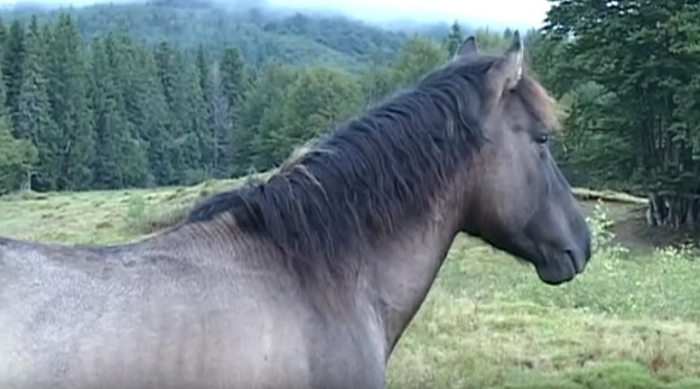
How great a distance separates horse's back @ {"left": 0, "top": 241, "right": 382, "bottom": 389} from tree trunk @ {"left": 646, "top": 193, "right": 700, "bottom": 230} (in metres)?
21.8

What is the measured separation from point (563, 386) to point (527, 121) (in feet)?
7.91

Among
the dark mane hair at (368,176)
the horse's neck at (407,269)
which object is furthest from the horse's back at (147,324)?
the horse's neck at (407,269)

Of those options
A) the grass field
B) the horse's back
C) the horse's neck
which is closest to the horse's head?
the horse's neck

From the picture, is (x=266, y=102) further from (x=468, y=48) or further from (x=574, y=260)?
(x=574, y=260)

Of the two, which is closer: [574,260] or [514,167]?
[514,167]

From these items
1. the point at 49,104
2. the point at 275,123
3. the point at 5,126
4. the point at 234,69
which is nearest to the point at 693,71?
the point at 275,123

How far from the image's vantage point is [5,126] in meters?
49.8

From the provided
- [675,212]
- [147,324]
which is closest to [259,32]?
[675,212]

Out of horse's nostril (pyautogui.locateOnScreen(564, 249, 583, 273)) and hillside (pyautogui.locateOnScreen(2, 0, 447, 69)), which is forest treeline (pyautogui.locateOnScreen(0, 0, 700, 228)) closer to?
horse's nostril (pyautogui.locateOnScreen(564, 249, 583, 273))

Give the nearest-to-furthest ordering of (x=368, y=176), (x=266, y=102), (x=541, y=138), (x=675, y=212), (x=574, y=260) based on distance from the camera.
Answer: (x=368, y=176) < (x=541, y=138) < (x=574, y=260) < (x=675, y=212) < (x=266, y=102)

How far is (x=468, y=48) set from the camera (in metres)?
3.63

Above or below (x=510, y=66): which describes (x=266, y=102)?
below

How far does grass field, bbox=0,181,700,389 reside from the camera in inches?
218

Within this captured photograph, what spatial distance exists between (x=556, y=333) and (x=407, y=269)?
12.3 feet
